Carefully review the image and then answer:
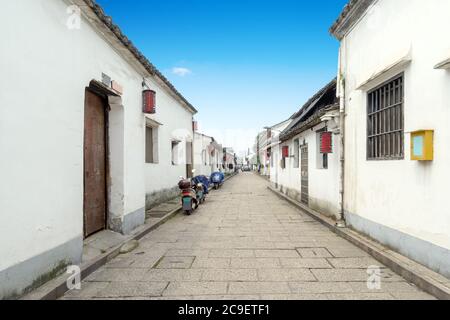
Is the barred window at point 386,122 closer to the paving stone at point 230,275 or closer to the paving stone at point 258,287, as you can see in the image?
the paving stone at point 258,287

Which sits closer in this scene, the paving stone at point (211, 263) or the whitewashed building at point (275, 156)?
the paving stone at point (211, 263)

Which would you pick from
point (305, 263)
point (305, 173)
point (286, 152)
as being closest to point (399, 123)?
point (305, 263)

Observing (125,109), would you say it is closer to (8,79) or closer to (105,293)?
(8,79)

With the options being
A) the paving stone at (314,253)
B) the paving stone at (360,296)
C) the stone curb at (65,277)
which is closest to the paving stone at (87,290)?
the stone curb at (65,277)

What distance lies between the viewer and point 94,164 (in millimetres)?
5688

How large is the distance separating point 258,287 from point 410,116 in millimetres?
3387

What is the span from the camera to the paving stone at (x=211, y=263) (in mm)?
4617

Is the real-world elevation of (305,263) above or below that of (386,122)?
below

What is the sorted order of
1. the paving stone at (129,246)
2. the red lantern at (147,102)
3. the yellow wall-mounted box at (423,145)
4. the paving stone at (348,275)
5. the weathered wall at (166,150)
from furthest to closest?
the weathered wall at (166,150) → the red lantern at (147,102) → the paving stone at (129,246) → the paving stone at (348,275) → the yellow wall-mounted box at (423,145)

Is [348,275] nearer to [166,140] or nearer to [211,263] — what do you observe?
[211,263]

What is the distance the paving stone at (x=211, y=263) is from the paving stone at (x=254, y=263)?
0.12m

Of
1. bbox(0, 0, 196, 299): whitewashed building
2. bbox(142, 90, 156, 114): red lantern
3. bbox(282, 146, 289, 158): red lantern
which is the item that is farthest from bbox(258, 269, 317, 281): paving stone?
bbox(282, 146, 289, 158): red lantern

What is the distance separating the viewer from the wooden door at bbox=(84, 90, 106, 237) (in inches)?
213

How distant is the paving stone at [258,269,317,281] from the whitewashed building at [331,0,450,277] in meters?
1.62
